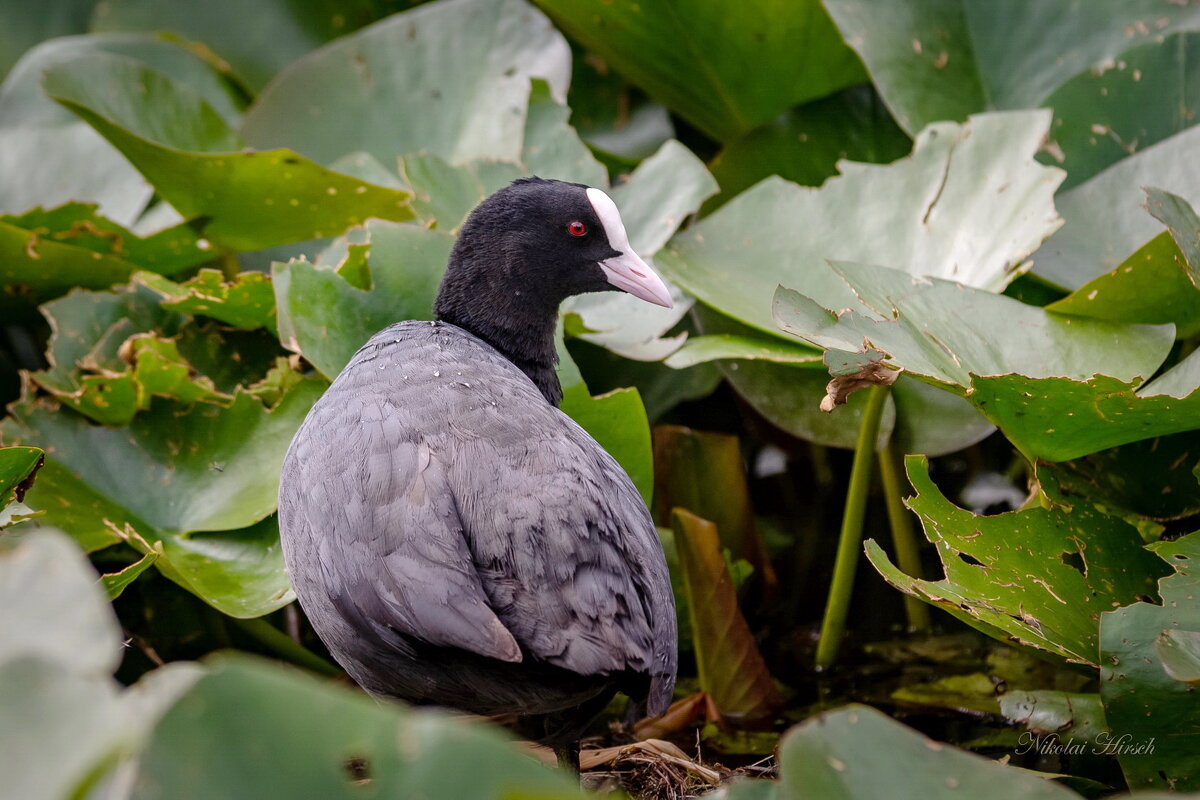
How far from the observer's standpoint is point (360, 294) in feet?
8.00

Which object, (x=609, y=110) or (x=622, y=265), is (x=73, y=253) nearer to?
(x=622, y=265)

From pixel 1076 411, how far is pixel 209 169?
6.07ft

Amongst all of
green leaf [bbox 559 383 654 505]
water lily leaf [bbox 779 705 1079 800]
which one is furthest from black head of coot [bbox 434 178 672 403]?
water lily leaf [bbox 779 705 1079 800]

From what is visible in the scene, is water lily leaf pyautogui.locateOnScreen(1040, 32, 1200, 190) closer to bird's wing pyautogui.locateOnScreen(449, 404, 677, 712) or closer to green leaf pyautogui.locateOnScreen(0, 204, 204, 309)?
bird's wing pyautogui.locateOnScreen(449, 404, 677, 712)

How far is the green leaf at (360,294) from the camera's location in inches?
90.7

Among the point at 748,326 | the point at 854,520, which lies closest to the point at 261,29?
the point at 748,326

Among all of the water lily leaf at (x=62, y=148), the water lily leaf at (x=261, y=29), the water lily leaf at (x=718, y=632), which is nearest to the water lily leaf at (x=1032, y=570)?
the water lily leaf at (x=718, y=632)

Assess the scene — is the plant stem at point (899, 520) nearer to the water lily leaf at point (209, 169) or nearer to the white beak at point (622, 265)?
the white beak at point (622, 265)

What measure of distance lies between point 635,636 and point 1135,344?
4.14 feet

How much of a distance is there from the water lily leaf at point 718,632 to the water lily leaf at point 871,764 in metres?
1.24

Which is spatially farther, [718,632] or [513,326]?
[718,632]

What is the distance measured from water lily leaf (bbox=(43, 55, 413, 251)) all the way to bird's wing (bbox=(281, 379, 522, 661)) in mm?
1022

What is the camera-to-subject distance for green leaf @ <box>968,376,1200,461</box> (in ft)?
6.30

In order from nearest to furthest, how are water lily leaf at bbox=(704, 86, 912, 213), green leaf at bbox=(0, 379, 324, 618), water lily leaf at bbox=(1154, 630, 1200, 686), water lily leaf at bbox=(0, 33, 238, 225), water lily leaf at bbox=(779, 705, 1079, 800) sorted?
water lily leaf at bbox=(779, 705, 1079, 800) → water lily leaf at bbox=(1154, 630, 1200, 686) → green leaf at bbox=(0, 379, 324, 618) → water lily leaf at bbox=(704, 86, 912, 213) → water lily leaf at bbox=(0, 33, 238, 225)
